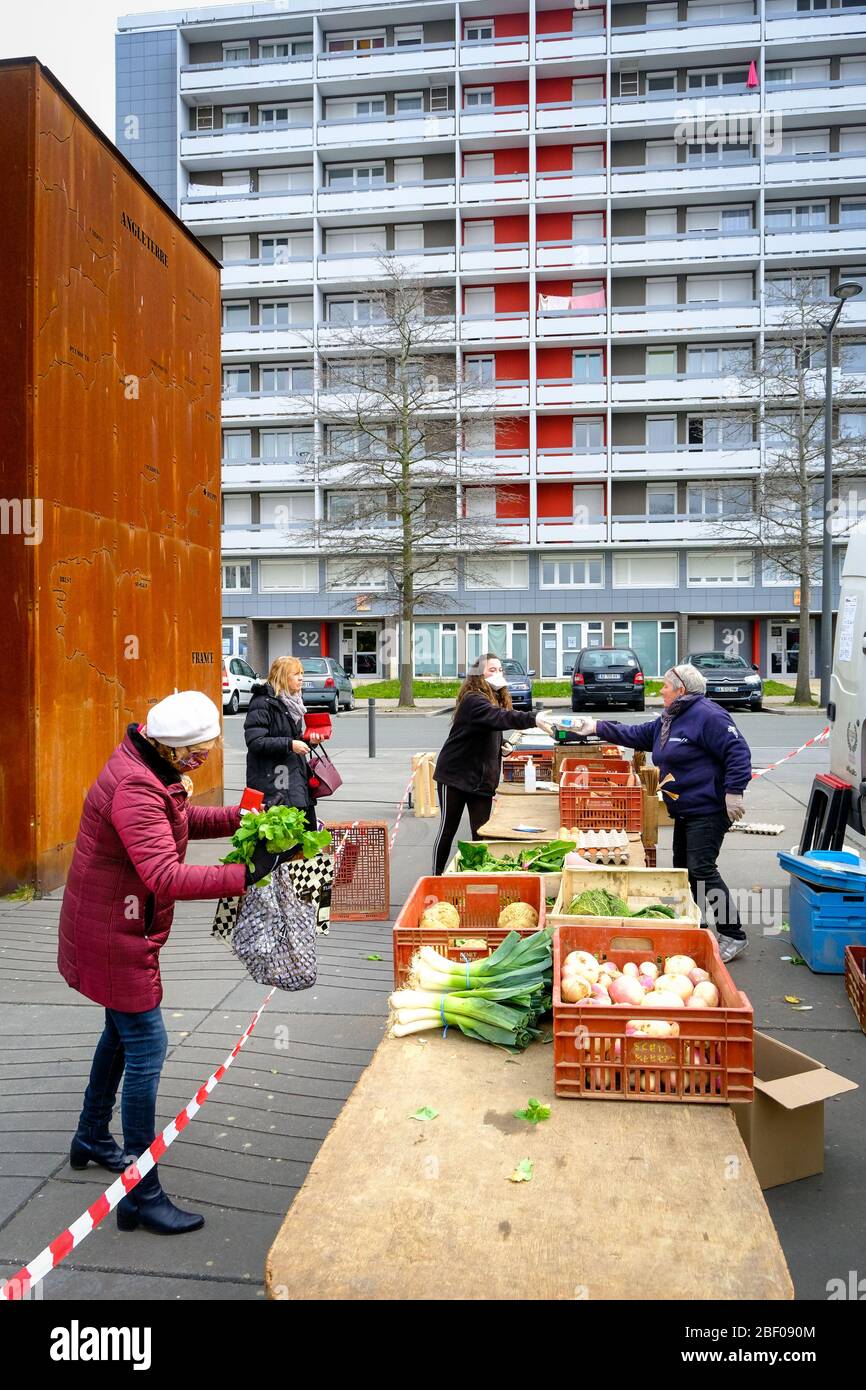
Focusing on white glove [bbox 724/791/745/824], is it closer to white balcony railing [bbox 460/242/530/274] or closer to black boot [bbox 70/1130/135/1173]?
black boot [bbox 70/1130/135/1173]

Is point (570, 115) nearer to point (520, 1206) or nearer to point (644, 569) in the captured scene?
point (644, 569)

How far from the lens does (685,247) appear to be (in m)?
39.7

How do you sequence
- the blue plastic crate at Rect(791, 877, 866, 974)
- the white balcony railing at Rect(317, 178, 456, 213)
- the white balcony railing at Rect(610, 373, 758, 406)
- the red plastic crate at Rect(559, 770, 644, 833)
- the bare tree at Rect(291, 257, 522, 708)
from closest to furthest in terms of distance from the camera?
the blue plastic crate at Rect(791, 877, 866, 974)
the red plastic crate at Rect(559, 770, 644, 833)
the bare tree at Rect(291, 257, 522, 708)
the white balcony railing at Rect(610, 373, 758, 406)
the white balcony railing at Rect(317, 178, 456, 213)

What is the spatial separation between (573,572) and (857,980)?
120ft

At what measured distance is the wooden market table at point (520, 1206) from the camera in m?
2.15

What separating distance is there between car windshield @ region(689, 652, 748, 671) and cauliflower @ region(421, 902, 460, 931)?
25884 mm

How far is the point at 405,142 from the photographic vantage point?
4106cm

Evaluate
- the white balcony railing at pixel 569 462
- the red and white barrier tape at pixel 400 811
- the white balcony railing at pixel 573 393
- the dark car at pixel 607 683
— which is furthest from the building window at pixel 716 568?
the red and white barrier tape at pixel 400 811

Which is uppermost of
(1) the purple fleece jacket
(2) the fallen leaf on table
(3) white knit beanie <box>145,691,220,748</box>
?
(3) white knit beanie <box>145,691,220,748</box>

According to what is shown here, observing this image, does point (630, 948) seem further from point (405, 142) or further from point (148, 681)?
point (405, 142)

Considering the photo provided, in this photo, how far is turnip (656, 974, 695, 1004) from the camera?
3445 mm

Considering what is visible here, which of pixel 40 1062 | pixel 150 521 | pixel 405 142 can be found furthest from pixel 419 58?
pixel 40 1062

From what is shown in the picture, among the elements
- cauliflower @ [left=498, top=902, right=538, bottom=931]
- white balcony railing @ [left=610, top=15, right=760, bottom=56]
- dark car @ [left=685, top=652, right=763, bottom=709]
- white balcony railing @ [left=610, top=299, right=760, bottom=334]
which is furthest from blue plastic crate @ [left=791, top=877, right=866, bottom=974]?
white balcony railing @ [left=610, top=15, right=760, bottom=56]

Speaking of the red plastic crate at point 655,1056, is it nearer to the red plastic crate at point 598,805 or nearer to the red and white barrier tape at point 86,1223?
the red and white barrier tape at point 86,1223
